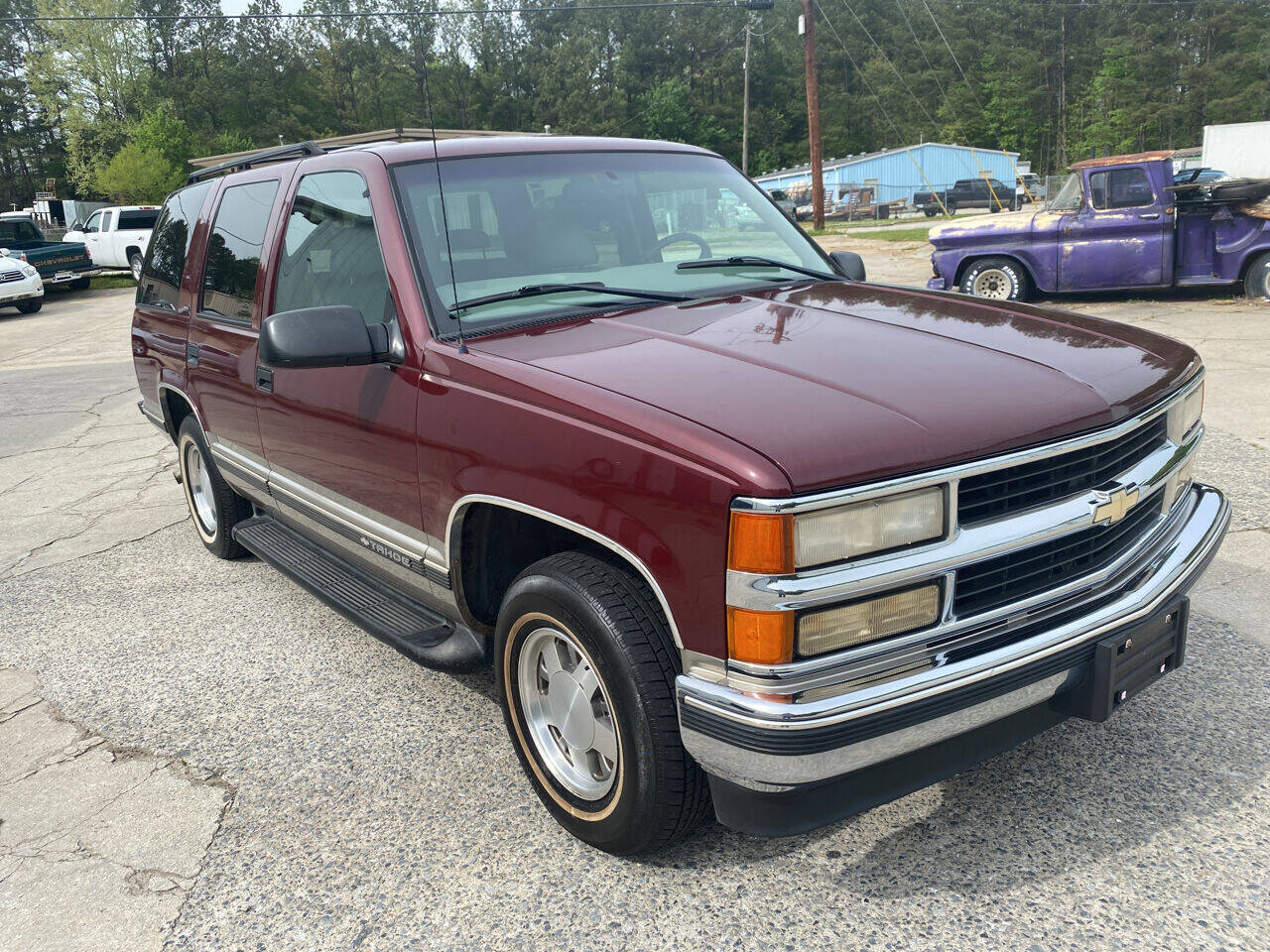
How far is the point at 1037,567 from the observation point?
2373 mm

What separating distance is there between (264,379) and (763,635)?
2.63 m

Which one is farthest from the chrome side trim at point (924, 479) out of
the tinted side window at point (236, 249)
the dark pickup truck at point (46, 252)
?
the dark pickup truck at point (46, 252)

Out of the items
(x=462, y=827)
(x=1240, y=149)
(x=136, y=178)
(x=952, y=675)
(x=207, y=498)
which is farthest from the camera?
(x=136, y=178)

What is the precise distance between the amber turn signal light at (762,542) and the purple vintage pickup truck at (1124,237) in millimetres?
11084

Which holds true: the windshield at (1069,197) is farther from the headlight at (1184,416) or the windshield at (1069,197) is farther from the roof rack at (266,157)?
the roof rack at (266,157)

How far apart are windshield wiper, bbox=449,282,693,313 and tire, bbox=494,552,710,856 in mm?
902

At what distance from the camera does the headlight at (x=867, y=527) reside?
2.05 meters

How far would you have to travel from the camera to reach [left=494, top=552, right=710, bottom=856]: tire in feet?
7.73

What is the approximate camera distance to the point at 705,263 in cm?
359

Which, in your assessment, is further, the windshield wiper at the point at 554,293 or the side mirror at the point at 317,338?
the windshield wiper at the point at 554,293

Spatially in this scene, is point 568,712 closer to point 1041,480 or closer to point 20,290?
point 1041,480

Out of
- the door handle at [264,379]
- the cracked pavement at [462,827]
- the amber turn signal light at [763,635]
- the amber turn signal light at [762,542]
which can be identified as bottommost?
the cracked pavement at [462,827]

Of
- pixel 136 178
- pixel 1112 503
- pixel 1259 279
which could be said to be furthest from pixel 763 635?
pixel 136 178

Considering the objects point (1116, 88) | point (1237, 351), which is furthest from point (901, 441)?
point (1116, 88)
